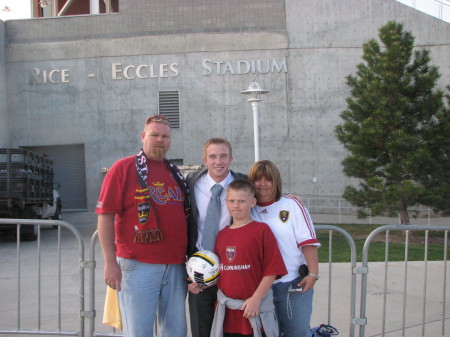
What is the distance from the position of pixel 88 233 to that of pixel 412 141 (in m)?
10.1

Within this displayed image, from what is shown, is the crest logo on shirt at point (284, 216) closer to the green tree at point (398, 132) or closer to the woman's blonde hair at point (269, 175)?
the woman's blonde hair at point (269, 175)

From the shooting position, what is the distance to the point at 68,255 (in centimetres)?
1084

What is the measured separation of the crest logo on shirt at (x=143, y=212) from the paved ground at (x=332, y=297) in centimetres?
157

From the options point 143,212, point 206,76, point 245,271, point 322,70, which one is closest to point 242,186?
point 245,271

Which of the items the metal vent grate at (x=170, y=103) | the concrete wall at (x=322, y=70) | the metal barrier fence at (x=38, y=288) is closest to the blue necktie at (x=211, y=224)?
the metal barrier fence at (x=38, y=288)

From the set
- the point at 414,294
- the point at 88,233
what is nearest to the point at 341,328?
the point at 414,294

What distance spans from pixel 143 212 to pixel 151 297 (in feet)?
2.10

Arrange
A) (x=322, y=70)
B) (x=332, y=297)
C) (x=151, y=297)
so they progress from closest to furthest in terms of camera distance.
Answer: (x=151, y=297)
(x=332, y=297)
(x=322, y=70)

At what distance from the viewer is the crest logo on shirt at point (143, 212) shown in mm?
3318

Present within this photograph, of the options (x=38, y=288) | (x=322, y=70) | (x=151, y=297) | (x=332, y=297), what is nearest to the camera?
(x=151, y=297)

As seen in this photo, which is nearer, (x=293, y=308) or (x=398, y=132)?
(x=293, y=308)

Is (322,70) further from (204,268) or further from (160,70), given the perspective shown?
(204,268)

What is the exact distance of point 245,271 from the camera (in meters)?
3.33

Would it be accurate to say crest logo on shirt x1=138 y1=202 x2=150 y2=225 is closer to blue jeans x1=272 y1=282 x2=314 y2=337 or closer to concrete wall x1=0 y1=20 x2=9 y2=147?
blue jeans x1=272 y1=282 x2=314 y2=337
